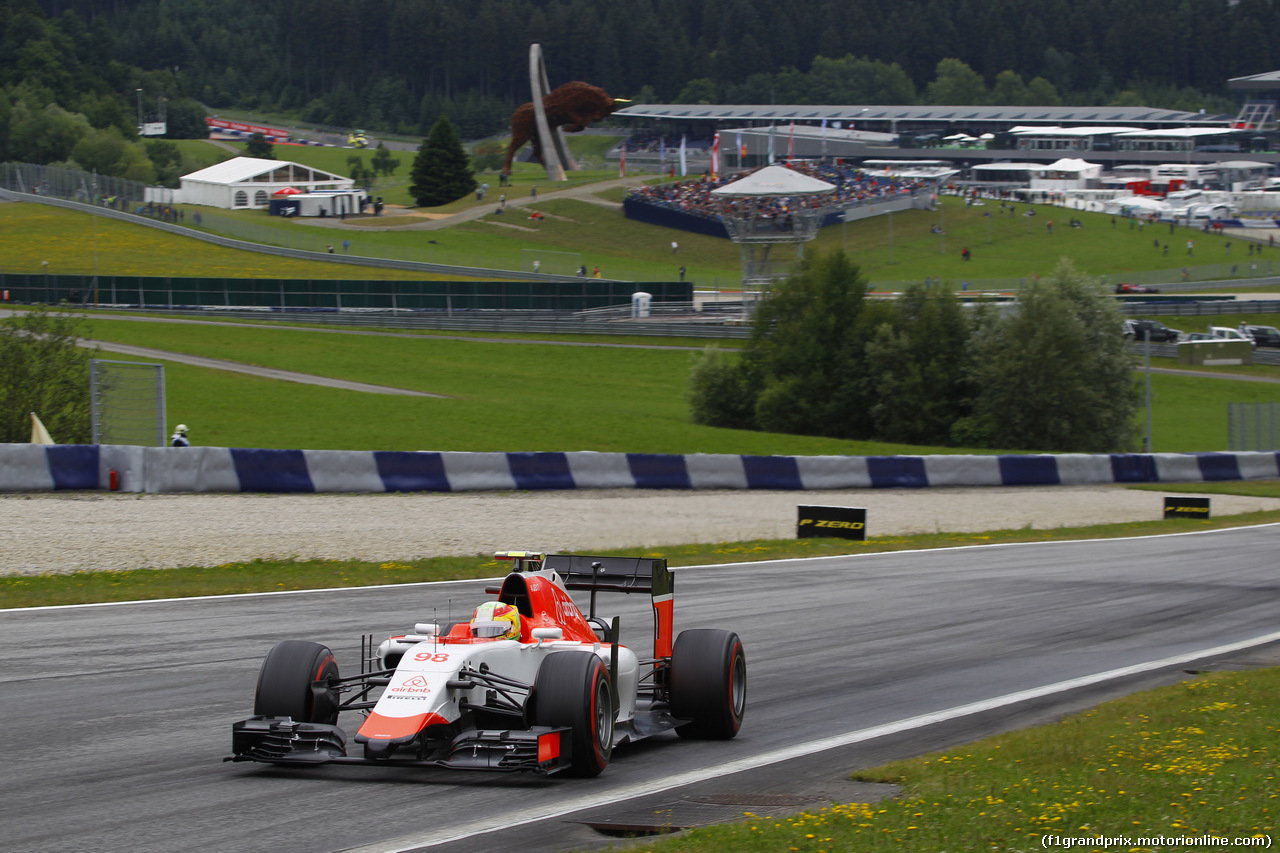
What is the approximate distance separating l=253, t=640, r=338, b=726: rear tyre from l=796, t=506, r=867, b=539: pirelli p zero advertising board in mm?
16374

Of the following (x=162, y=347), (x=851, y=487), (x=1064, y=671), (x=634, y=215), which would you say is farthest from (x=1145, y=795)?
(x=634, y=215)

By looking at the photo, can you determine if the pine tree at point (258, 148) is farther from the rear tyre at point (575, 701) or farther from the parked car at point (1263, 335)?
the rear tyre at point (575, 701)

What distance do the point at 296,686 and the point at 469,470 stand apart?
61.7ft

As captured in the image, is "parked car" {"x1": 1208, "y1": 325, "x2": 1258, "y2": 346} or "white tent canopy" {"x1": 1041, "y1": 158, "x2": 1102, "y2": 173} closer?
"parked car" {"x1": 1208, "y1": 325, "x2": 1258, "y2": 346}

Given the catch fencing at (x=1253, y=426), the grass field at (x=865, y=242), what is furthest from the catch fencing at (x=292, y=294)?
the catch fencing at (x=1253, y=426)

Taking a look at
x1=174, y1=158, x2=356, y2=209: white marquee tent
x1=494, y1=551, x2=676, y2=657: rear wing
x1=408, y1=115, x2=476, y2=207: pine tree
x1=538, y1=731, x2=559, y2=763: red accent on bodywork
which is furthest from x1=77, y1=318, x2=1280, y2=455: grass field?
x1=408, y1=115, x2=476, y2=207: pine tree

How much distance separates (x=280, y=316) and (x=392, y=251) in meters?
26.3

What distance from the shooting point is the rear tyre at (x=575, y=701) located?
8344 mm

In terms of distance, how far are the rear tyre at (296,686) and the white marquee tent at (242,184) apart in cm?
12089

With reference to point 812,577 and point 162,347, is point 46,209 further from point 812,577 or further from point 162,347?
point 812,577

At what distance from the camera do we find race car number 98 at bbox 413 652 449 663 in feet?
27.3

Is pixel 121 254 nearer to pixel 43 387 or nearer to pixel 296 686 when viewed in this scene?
pixel 43 387

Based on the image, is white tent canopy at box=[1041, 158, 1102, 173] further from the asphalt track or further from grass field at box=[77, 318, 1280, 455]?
the asphalt track

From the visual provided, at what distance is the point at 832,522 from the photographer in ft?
80.0
